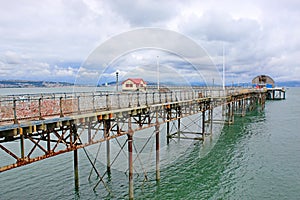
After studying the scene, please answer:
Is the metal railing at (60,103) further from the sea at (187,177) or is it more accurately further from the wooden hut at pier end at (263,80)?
the wooden hut at pier end at (263,80)

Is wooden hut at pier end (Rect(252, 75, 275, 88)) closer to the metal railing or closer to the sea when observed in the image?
the sea

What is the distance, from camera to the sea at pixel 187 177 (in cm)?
1691

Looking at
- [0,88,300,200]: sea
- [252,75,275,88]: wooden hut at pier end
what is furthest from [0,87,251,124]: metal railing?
[252,75,275,88]: wooden hut at pier end

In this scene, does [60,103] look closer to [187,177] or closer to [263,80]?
[187,177]

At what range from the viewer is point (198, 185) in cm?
1862

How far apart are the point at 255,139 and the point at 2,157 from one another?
29575 millimetres

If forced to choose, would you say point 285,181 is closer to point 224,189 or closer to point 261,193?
point 261,193

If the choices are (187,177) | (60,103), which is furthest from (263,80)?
(60,103)

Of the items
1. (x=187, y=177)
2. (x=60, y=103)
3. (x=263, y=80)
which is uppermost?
(x=263, y=80)

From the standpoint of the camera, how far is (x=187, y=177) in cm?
1986

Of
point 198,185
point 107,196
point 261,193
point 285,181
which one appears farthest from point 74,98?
point 285,181

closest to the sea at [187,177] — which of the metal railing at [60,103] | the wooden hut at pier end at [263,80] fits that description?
the metal railing at [60,103]

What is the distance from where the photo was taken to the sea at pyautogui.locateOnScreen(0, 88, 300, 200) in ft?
55.5

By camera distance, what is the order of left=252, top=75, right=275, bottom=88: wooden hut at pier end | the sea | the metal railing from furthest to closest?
left=252, top=75, right=275, bottom=88: wooden hut at pier end → the sea → the metal railing
